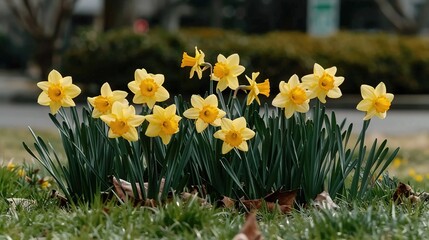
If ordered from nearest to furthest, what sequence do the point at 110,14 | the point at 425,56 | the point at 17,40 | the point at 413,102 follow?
the point at 413,102
the point at 425,56
the point at 110,14
the point at 17,40

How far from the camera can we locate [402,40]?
21.1 m

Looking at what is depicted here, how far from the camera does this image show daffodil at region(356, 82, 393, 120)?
416cm

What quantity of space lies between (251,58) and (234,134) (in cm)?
1547

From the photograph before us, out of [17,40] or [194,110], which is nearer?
[194,110]

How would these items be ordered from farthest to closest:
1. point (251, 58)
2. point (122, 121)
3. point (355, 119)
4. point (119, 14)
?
point (119, 14) < point (251, 58) < point (355, 119) < point (122, 121)

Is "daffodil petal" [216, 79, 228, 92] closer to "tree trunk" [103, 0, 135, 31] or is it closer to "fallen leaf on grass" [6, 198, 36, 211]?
"fallen leaf on grass" [6, 198, 36, 211]

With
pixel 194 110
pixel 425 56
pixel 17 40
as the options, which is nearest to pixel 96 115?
pixel 194 110

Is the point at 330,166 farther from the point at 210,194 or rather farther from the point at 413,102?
the point at 413,102

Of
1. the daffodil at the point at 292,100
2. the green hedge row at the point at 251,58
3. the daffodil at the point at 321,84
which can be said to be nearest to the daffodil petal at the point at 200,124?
the daffodil at the point at 292,100

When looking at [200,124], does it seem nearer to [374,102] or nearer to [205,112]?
[205,112]

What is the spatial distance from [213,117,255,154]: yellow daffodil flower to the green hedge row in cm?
1453

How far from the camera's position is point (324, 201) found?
3.99 m

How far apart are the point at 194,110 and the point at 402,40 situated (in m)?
17.7

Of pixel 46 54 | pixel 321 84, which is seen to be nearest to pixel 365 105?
pixel 321 84
